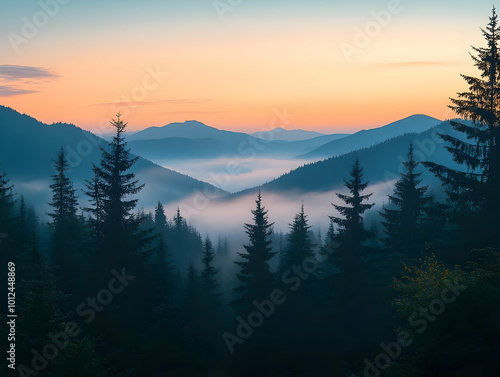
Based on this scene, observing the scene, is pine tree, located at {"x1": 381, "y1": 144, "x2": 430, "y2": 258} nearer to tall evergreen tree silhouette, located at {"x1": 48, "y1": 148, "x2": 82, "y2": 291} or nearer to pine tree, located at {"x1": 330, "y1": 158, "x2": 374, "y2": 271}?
pine tree, located at {"x1": 330, "y1": 158, "x2": 374, "y2": 271}

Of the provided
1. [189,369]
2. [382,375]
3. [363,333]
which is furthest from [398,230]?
[189,369]

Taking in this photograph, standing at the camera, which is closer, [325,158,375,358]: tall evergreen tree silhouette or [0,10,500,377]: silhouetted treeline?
[0,10,500,377]: silhouetted treeline

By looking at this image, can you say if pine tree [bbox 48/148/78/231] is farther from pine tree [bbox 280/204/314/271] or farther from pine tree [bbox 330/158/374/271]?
pine tree [bbox 330/158/374/271]

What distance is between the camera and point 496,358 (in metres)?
11.6

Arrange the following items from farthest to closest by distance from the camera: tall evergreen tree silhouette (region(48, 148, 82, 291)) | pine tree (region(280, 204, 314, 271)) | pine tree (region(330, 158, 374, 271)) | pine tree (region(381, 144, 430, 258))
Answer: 1. pine tree (region(280, 204, 314, 271))
2. tall evergreen tree silhouette (region(48, 148, 82, 291))
3. pine tree (region(330, 158, 374, 271))
4. pine tree (region(381, 144, 430, 258))

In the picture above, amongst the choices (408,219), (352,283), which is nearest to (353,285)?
(352,283)

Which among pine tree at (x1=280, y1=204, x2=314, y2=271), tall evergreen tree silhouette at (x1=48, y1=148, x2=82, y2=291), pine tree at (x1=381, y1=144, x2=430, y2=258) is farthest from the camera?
pine tree at (x1=280, y1=204, x2=314, y2=271)

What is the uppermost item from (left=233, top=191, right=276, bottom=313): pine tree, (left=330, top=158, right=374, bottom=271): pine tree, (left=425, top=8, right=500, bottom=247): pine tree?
(left=425, top=8, right=500, bottom=247): pine tree

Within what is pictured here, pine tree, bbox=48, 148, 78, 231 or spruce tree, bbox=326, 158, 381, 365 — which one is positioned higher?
pine tree, bbox=48, 148, 78, 231

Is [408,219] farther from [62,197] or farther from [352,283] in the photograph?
[62,197]

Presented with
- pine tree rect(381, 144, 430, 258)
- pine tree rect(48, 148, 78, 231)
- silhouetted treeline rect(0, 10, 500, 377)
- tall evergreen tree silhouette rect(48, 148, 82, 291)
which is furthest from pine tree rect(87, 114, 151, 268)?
pine tree rect(381, 144, 430, 258)

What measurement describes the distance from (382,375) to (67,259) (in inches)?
985

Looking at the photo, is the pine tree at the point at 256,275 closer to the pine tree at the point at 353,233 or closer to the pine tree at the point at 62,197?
the pine tree at the point at 353,233

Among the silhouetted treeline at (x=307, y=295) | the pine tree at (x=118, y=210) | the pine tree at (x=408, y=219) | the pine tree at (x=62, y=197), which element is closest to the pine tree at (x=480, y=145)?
the silhouetted treeline at (x=307, y=295)
